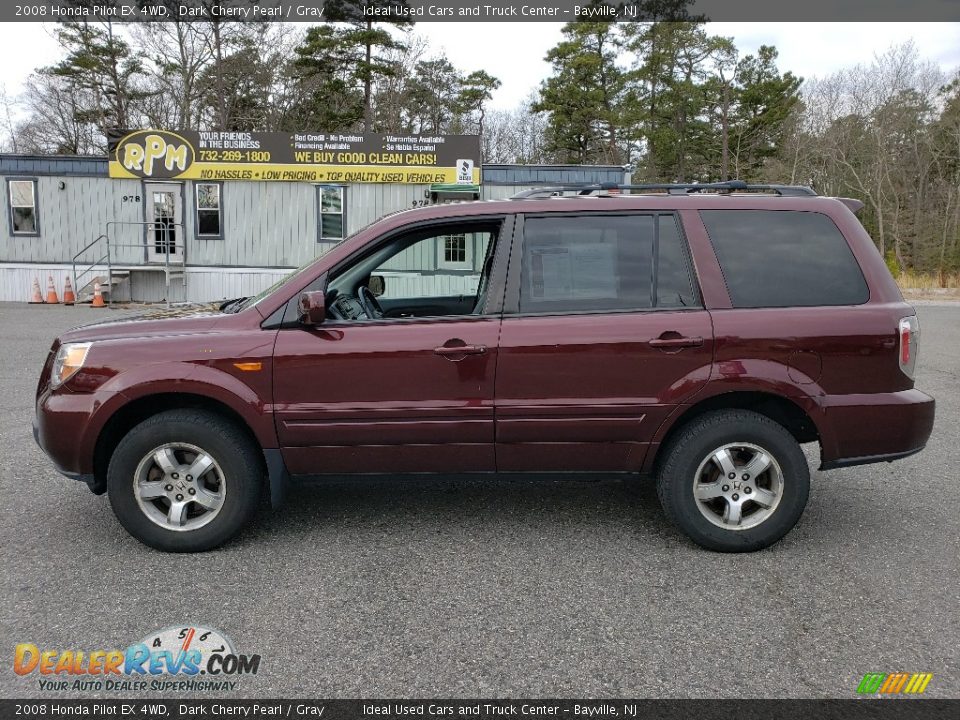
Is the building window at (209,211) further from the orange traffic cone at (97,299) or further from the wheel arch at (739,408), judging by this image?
the wheel arch at (739,408)

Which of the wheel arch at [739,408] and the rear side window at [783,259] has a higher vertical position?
the rear side window at [783,259]

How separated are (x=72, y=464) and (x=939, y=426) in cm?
678

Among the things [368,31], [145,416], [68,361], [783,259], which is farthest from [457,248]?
[368,31]

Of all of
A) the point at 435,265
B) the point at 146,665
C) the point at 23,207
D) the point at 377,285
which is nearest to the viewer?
the point at 146,665

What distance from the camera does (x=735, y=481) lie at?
3.65 metres

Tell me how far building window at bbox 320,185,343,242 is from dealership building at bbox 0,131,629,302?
0.03 metres

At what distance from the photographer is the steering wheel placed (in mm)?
4180

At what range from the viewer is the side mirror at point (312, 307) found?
11.4 ft

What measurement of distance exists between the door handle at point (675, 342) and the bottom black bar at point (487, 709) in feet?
5.40

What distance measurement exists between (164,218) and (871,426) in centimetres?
1971

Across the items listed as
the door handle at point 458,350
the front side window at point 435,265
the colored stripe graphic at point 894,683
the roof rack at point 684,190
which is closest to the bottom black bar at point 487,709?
the colored stripe graphic at point 894,683

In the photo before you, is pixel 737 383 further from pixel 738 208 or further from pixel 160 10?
pixel 160 10

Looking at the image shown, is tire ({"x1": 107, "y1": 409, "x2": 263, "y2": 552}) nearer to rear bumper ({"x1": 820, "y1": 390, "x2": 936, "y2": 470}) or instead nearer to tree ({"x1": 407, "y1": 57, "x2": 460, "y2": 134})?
rear bumper ({"x1": 820, "y1": 390, "x2": 936, "y2": 470})

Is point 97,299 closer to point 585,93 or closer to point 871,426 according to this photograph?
point 871,426
